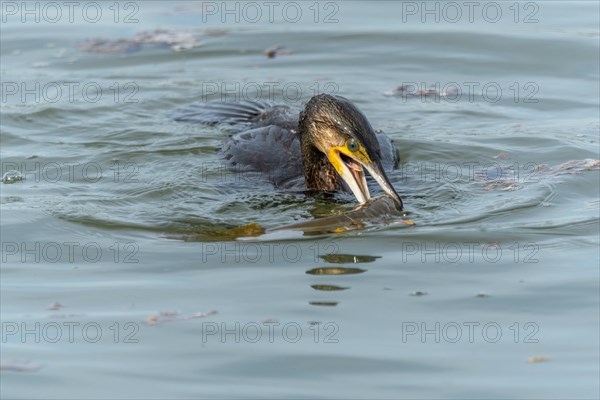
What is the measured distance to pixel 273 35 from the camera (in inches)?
573

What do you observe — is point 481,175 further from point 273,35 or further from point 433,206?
point 273,35

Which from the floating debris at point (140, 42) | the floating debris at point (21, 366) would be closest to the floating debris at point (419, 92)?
the floating debris at point (140, 42)

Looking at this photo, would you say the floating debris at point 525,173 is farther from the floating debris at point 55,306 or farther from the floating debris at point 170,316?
the floating debris at point 55,306

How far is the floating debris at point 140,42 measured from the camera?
14.1 m

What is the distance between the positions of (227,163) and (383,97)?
2805 mm

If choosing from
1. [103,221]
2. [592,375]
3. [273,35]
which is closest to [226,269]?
[103,221]

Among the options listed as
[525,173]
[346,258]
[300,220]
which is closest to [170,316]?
[346,258]

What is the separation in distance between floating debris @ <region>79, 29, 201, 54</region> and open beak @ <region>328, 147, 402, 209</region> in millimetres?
5150

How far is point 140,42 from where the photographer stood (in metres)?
14.2

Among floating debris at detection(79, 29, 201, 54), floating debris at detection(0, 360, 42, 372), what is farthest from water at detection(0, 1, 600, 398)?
floating debris at detection(79, 29, 201, 54)

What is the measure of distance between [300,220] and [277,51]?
543cm

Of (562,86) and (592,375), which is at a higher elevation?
(562,86)

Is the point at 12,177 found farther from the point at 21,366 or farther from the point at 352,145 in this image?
the point at 21,366

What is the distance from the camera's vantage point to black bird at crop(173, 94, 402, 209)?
911 cm
